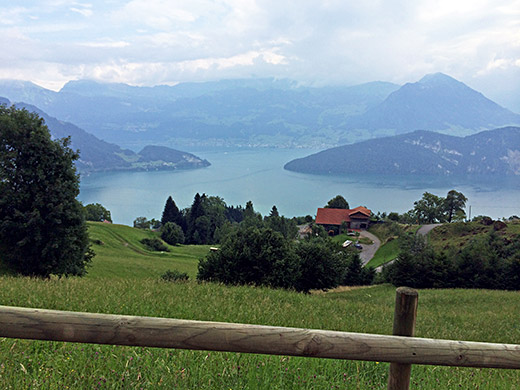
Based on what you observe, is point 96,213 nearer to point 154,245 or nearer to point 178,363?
point 154,245

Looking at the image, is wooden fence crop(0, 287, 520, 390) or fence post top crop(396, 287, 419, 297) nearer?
wooden fence crop(0, 287, 520, 390)

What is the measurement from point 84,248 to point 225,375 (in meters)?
21.3

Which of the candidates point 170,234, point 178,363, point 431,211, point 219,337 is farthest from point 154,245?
point 431,211

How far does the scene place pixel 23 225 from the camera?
20391mm

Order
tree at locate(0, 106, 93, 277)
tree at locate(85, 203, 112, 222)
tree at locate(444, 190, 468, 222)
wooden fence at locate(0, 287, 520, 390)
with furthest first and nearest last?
tree at locate(444, 190, 468, 222) → tree at locate(85, 203, 112, 222) → tree at locate(0, 106, 93, 277) → wooden fence at locate(0, 287, 520, 390)

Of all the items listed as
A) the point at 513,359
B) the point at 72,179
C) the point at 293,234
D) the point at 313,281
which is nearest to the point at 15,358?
the point at 513,359

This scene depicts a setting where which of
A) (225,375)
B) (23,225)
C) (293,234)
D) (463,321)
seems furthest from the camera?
(293,234)

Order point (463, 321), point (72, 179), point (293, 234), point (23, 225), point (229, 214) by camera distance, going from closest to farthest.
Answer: point (463, 321) < point (23, 225) < point (72, 179) < point (293, 234) < point (229, 214)

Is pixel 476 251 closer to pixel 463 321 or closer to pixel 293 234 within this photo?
pixel 463 321

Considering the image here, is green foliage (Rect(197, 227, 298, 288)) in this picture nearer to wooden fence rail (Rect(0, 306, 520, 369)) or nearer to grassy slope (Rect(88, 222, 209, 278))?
grassy slope (Rect(88, 222, 209, 278))

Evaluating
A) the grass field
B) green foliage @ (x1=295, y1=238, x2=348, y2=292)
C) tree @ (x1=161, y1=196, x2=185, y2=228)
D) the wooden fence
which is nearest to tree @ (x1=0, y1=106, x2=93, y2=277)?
the grass field

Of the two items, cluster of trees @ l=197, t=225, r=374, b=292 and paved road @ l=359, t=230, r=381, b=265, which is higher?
cluster of trees @ l=197, t=225, r=374, b=292

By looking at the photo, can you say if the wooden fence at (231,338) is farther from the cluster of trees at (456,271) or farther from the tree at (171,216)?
the tree at (171,216)

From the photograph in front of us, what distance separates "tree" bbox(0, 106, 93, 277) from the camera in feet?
68.1
